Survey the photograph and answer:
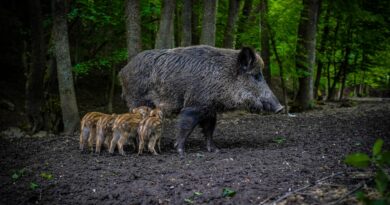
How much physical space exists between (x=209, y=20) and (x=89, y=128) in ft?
15.9

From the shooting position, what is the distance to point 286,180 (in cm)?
548

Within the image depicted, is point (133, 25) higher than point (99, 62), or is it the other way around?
point (133, 25)

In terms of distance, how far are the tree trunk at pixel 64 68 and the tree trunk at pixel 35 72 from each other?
0.76m

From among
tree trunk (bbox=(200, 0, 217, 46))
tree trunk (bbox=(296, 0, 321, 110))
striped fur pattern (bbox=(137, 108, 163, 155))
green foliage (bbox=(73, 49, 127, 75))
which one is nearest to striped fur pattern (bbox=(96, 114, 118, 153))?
striped fur pattern (bbox=(137, 108, 163, 155))

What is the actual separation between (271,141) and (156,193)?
162 inches

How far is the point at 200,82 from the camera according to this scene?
26.6 ft

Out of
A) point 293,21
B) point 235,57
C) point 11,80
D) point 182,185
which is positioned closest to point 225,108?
point 235,57

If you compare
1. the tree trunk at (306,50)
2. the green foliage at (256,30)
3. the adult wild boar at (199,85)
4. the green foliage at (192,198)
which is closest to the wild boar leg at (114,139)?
the adult wild boar at (199,85)

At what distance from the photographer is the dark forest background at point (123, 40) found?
36.0 ft

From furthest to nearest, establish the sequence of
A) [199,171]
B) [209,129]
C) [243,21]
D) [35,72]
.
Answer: [243,21]
[35,72]
[209,129]
[199,171]

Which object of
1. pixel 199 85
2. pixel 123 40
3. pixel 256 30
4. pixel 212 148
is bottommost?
pixel 212 148

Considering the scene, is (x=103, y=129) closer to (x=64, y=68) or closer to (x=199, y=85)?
(x=199, y=85)

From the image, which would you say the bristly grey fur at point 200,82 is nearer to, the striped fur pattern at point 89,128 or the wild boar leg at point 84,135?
the striped fur pattern at point 89,128

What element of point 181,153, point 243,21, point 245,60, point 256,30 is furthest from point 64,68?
point 243,21
